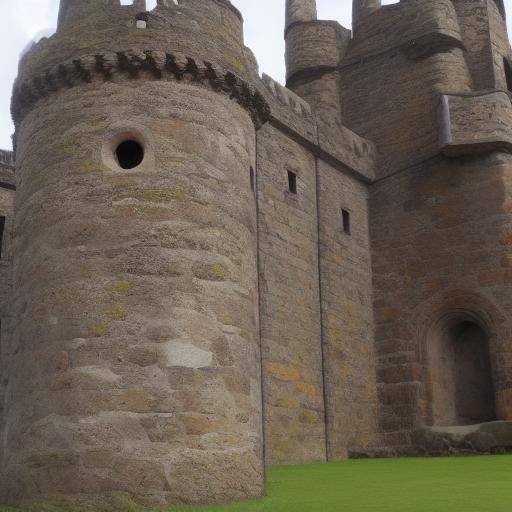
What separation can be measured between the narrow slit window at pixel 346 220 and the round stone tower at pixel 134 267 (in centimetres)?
662

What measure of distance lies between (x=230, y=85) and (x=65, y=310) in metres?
2.37

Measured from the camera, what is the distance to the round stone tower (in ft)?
17.6

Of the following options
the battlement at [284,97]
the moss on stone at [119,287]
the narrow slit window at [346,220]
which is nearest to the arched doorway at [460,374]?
the narrow slit window at [346,220]

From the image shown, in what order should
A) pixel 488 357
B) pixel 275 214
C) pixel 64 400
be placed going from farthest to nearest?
pixel 488 357 < pixel 275 214 < pixel 64 400

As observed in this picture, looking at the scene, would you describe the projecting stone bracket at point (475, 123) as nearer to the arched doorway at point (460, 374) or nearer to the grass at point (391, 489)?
the arched doorway at point (460, 374)

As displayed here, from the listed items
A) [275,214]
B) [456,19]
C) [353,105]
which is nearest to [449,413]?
[275,214]

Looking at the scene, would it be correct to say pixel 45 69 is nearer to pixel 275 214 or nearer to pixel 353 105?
pixel 275 214

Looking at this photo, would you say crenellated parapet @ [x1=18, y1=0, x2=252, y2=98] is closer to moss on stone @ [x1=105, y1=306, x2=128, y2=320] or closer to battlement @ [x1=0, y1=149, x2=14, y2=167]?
moss on stone @ [x1=105, y1=306, x2=128, y2=320]

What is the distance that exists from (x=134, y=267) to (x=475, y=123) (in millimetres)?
8725

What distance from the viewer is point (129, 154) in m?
6.33

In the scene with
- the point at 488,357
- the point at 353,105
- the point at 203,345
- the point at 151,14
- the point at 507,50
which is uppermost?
the point at 507,50

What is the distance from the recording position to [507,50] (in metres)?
15.5

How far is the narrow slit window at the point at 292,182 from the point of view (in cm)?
1245

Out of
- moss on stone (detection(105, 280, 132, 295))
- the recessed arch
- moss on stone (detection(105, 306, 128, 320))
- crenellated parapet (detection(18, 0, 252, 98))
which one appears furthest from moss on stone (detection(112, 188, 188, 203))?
the recessed arch
